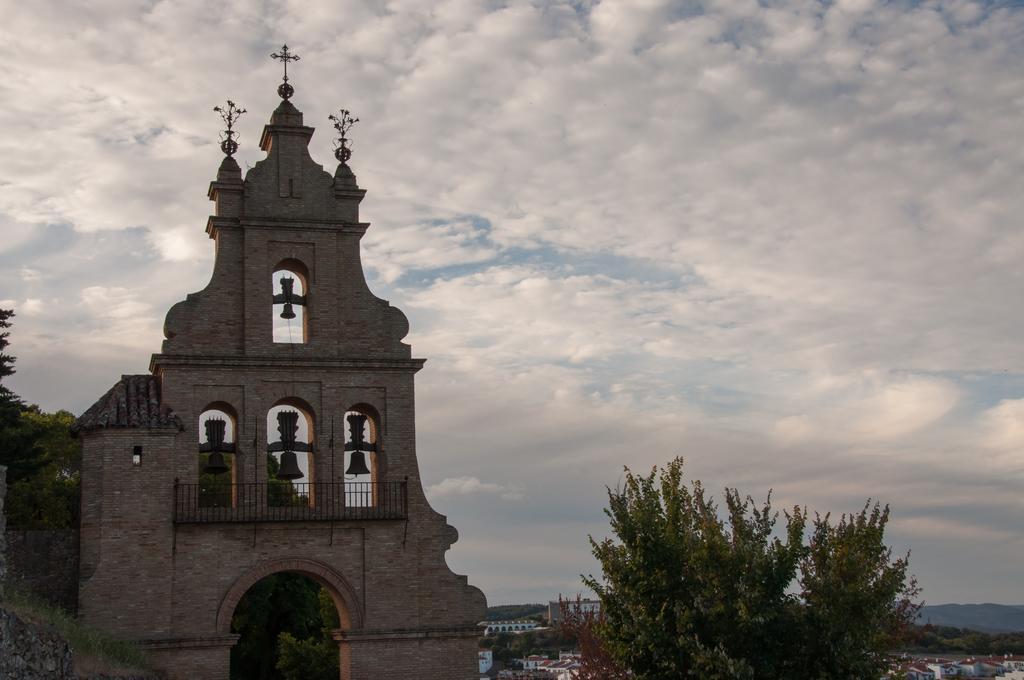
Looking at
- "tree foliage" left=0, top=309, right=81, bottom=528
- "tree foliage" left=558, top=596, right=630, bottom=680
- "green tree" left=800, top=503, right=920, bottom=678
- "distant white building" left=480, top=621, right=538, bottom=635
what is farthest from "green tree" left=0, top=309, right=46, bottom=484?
"distant white building" left=480, top=621, right=538, bottom=635

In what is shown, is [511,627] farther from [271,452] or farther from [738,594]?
[738,594]

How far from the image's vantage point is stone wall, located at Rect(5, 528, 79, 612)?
78.8 feet

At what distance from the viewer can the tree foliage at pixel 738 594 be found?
1986 cm

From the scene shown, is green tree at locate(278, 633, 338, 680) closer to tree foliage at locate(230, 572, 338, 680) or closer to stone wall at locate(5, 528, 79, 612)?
tree foliage at locate(230, 572, 338, 680)

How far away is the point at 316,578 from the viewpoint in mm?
25703

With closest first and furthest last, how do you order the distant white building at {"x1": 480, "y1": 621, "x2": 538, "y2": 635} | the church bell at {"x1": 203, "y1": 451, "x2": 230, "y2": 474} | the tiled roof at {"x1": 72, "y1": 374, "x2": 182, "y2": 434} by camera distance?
the tiled roof at {"x1": 72, "y1": 374, "x2": 182, "y2": 434}
the church bell at {"x1": 203, "y1": 451, "x2": 230, "y2": 474}
the distant white building at {"x1": 480, "y1": 621, "x2": 538, "y2": 635}

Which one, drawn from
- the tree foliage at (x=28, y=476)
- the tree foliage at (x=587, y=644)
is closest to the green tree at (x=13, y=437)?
the tree foliage at (x=28, y=476)

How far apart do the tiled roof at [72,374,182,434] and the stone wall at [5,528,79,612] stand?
7.41 feet

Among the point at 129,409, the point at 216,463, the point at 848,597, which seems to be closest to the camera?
the point at 848,597

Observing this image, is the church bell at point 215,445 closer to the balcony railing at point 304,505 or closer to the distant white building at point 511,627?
the balcony railing at point 304,505

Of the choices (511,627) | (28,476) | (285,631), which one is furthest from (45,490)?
(511,627)

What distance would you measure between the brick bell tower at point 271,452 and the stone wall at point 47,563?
1.27 ft

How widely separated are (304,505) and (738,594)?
416 inches

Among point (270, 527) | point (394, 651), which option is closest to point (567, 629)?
point (394, 651)
